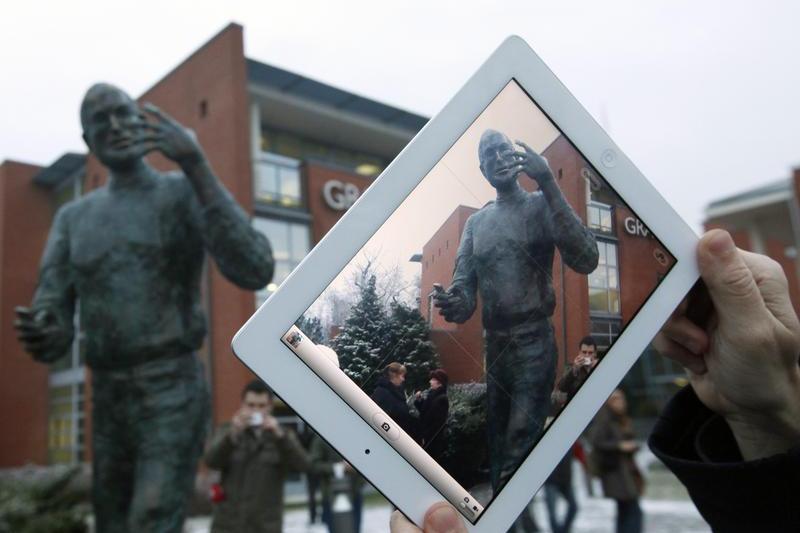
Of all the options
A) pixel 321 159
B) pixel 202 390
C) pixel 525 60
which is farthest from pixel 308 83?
pixel 525 60

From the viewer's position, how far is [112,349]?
121 inches

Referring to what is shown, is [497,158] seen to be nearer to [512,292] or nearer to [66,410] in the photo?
[512,292]

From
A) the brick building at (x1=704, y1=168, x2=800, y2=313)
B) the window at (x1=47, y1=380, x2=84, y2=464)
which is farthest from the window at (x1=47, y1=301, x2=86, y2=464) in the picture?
the brick building at (x1=704, y1=168, x2=800, y2=313)

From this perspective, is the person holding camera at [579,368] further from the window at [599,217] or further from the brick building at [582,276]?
the window at [599,217]

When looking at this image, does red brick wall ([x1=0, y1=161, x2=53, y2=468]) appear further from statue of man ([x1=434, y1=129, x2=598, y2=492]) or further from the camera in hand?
statue of man ([x1=434, y1=129, x2=598, y2=492])

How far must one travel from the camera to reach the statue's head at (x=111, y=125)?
3.14 m

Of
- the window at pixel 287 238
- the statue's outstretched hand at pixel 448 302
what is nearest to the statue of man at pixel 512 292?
the statue's outstretched hand at pixel 448 302

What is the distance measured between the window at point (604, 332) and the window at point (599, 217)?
148 mm

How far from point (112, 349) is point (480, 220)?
7.91ft

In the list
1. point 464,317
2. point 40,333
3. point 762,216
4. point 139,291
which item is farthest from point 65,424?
point 762,216

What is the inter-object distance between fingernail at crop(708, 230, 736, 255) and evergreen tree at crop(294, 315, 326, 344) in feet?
2.21

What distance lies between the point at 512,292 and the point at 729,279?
41cm

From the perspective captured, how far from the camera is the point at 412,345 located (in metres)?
1.05

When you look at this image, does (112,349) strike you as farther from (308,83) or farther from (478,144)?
(308,83)
